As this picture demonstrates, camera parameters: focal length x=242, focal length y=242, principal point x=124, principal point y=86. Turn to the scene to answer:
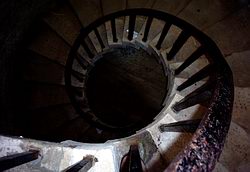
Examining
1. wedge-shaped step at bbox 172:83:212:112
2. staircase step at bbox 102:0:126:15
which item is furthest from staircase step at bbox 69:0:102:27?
wedge-shaped step at bbox 172:83:212:112

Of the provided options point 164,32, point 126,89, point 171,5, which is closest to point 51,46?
point 126,89

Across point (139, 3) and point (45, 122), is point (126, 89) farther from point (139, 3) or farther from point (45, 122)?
point (139, 3)

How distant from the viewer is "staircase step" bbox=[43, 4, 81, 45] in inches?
221

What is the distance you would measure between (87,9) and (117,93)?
264 centimetres

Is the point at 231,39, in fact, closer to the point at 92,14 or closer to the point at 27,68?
the point at 92,14

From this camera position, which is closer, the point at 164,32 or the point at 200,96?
the point at 200,96

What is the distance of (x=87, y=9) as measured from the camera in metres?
5.62

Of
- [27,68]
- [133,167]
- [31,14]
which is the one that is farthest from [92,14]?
[133,167]

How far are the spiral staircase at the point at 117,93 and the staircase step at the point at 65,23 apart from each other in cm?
2

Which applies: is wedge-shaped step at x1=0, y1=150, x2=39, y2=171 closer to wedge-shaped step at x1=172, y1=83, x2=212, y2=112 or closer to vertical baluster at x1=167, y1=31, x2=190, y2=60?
wedge-shaped step at x1=172, y1=83, x2=212, y2=112

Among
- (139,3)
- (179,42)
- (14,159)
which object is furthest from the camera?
(139,3)

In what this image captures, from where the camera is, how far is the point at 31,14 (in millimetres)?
5141

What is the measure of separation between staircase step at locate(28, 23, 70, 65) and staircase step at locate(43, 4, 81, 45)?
5.7 inches

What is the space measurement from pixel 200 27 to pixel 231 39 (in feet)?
2.23
